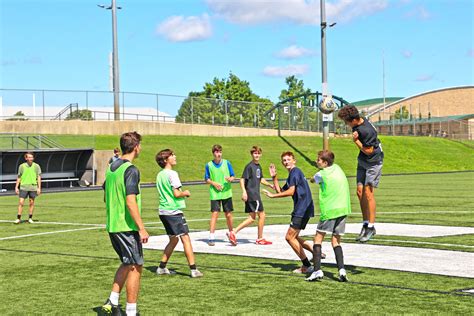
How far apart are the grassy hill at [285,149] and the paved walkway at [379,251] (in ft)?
85.0

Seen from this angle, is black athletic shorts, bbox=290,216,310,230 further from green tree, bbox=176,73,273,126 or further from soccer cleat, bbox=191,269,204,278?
green tree, bbox=176,73,273,126

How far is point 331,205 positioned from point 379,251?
3.05 meters

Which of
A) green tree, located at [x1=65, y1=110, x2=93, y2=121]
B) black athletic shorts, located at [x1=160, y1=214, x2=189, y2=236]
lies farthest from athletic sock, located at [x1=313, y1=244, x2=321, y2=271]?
green tree, located at [x1=65, y1=110, x2=93, y2=121]

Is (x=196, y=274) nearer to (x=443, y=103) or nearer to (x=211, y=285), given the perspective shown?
(x=211, y=285)

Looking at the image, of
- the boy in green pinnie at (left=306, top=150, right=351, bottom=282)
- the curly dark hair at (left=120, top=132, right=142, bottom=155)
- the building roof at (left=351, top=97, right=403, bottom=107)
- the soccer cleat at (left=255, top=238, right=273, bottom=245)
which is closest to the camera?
the curly dark hair at (left=120, top=132, right=142, bottom=155)

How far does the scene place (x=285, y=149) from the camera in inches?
2114

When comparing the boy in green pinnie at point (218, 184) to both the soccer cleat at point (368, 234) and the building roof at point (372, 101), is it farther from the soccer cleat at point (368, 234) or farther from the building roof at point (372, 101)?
the building roof at point (372, 101)

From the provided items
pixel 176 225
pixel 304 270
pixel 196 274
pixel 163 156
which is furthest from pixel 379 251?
pixel 163 156

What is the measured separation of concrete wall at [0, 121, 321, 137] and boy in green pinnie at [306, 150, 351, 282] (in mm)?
40918

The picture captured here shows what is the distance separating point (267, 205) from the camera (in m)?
23.6

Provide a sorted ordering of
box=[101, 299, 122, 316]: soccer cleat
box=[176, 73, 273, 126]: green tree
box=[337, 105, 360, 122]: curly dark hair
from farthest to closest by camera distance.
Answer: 1. box=[176, 73, 273, 126]: green tree
2. box=[337, 105, 360, 122]: curly dark hair
3. box=[101, 299, 122, 316]: soccer cleat

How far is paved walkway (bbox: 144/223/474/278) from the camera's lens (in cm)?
1106

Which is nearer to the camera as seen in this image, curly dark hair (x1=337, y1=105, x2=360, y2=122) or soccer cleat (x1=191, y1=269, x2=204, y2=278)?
soccer cleat (x1=191, y1=269, x2=204, y2=278)

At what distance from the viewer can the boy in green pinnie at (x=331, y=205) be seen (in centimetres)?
991
